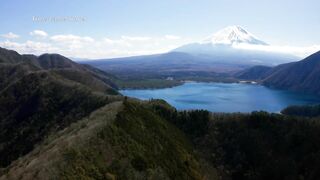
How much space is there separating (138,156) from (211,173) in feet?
50.6

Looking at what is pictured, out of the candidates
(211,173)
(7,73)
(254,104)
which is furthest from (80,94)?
(254,104)

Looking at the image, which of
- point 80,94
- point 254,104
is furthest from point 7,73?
point 254,104

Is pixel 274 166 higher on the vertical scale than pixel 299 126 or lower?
lower

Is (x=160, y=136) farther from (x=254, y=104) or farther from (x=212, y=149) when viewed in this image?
(x=254, y=104)

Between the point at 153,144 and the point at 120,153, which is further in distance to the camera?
the point at 153,144

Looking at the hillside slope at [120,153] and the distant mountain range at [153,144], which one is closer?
the hillside slope at [120,153]

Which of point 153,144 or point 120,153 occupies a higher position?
point 120,153

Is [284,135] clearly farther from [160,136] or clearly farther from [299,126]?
[160,136]

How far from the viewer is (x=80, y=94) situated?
102125 mm

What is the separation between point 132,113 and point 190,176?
1374cm

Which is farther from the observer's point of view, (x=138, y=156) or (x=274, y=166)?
(x=274, y=166)

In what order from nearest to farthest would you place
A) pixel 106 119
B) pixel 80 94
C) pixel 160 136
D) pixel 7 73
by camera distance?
1. pixel 106 119
2. pixel 160 136
3. pixel 80 94
4. pixel 7 73

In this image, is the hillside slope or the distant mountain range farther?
the distant mountain range

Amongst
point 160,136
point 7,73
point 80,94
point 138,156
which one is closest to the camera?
point 138,156
